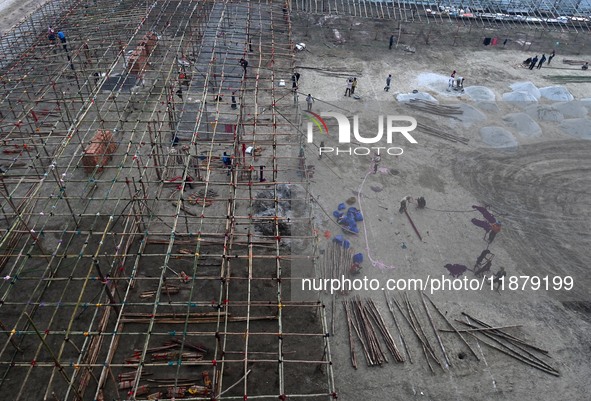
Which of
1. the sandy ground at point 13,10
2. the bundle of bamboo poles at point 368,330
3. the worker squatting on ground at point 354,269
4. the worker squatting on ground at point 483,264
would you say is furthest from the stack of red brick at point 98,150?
the sandy ground at point 13,10

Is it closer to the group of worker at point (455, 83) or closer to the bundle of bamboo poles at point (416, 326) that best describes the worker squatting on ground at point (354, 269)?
the bundle of bamboo poles at point (416, 326)

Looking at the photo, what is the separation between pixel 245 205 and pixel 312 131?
9.30 metres

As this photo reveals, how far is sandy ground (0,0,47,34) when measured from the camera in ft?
132

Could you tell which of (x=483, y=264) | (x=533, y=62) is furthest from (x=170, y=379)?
(x=533, y=62)

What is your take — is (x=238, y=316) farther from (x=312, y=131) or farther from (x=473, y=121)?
(x=473, y=121)

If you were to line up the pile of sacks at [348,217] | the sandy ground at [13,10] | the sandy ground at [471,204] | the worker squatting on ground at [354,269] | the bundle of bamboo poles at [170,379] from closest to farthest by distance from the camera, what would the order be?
the bundle of bamboo poles at [170,379] < the sandy ground at [471,204] < the worker squatting on ground at [354,269] < the pile of sacks at [348,217] < the sandy ground at [13,10]

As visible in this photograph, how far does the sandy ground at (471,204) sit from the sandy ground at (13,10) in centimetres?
2869

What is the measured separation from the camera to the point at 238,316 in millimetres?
16984

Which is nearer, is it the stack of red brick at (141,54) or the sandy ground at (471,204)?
the sandy ground at (471,204)

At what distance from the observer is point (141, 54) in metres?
32.4

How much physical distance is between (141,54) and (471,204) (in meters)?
26.3

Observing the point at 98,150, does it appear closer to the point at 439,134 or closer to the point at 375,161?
the point at 375,161

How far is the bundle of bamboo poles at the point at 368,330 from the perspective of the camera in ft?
57.3

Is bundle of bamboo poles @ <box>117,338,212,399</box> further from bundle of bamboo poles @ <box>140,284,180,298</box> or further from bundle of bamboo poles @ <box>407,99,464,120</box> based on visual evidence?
bundle of bamboo poles @ <box>407,99,464,120</box>
